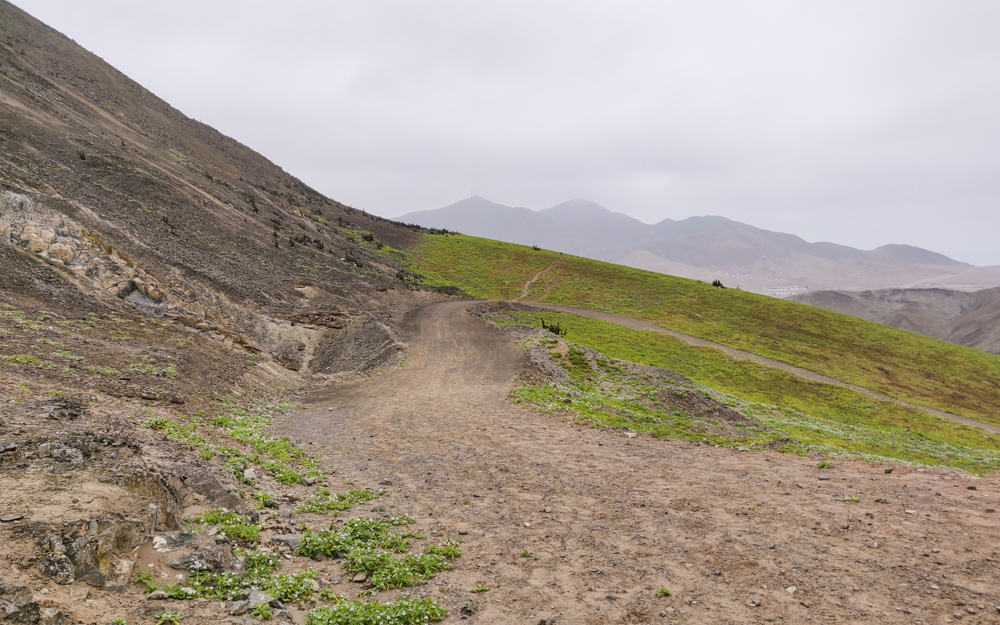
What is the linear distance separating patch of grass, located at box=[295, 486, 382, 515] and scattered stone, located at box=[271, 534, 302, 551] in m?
1.31

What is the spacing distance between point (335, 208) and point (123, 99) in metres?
27.4

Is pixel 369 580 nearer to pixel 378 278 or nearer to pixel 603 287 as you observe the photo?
pixel 378 278

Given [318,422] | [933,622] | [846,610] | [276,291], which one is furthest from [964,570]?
[276,291]

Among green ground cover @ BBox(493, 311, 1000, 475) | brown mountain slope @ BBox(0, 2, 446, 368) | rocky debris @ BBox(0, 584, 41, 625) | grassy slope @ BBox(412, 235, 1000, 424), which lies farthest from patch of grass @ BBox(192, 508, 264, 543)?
grassy slope @ BBox(412, 235, 1000, 424)

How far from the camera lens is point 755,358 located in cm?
4116

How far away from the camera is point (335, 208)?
7006 cm

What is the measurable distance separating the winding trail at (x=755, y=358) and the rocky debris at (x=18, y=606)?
44569 mm

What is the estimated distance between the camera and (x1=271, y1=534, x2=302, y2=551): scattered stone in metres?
8.25

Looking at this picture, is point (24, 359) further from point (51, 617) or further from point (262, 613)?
point (262, 613)

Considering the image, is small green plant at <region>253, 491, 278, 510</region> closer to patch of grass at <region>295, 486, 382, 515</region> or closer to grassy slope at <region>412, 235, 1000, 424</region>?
patch of grass at <region>295, 486, 382, 515</region>

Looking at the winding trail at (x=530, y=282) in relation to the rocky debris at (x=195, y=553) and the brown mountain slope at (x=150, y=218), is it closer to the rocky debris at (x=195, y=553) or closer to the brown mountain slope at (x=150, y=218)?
the brown mountain slope at (x=150, y=218)

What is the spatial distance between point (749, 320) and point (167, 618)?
59999 mm

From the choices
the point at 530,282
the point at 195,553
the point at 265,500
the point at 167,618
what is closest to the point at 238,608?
the point at 167,618

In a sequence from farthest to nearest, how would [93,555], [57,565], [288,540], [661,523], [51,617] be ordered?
[661,523] < [288,540] < [93,555] < [57,565] < [51,617]
